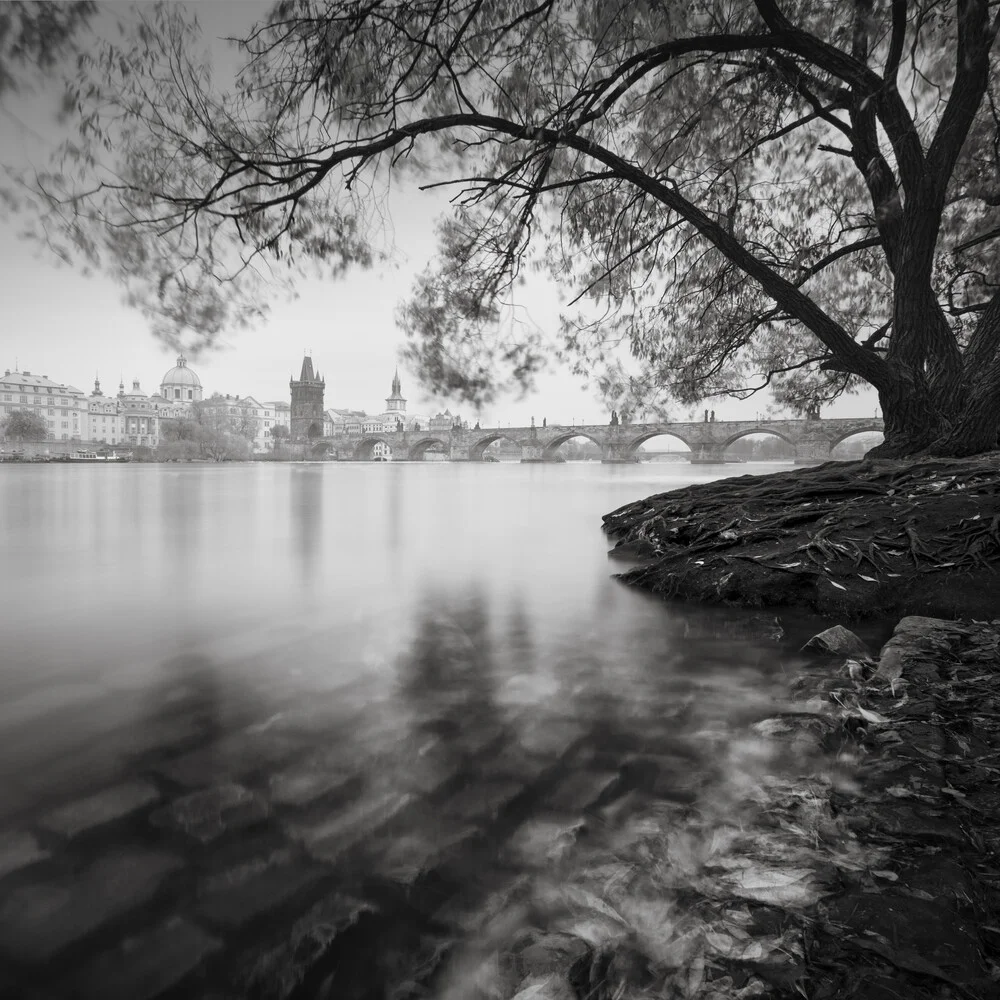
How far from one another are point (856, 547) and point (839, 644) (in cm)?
114

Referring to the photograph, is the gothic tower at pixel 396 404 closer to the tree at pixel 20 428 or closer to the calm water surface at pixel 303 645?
the tree at pixel 20 428

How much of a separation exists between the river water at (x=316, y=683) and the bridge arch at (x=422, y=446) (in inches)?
3208

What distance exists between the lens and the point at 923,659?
6.24 ft

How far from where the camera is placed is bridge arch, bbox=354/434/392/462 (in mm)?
85812

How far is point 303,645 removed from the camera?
259cm

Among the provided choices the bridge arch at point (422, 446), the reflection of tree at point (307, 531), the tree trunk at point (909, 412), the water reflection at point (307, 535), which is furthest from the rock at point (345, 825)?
the bridge arch at point (422, 446)

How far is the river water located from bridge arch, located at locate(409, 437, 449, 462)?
81.5 meters

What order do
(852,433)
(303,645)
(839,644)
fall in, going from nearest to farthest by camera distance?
(839,644), (303,645), (852,433)

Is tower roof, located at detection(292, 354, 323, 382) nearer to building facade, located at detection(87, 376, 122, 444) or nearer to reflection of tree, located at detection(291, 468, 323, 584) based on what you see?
building facade, located at detection(87, 376, 122, 444)

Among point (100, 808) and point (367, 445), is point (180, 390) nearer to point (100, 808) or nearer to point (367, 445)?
point (367, 445)

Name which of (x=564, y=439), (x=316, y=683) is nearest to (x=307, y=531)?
(x=316, y=683)

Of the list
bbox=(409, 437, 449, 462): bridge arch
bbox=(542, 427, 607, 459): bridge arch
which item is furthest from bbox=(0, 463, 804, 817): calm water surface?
bbox=(409, 437, 449, 462): bridge arch

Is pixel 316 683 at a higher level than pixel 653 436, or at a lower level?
lower

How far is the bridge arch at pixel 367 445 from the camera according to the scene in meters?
85.8
